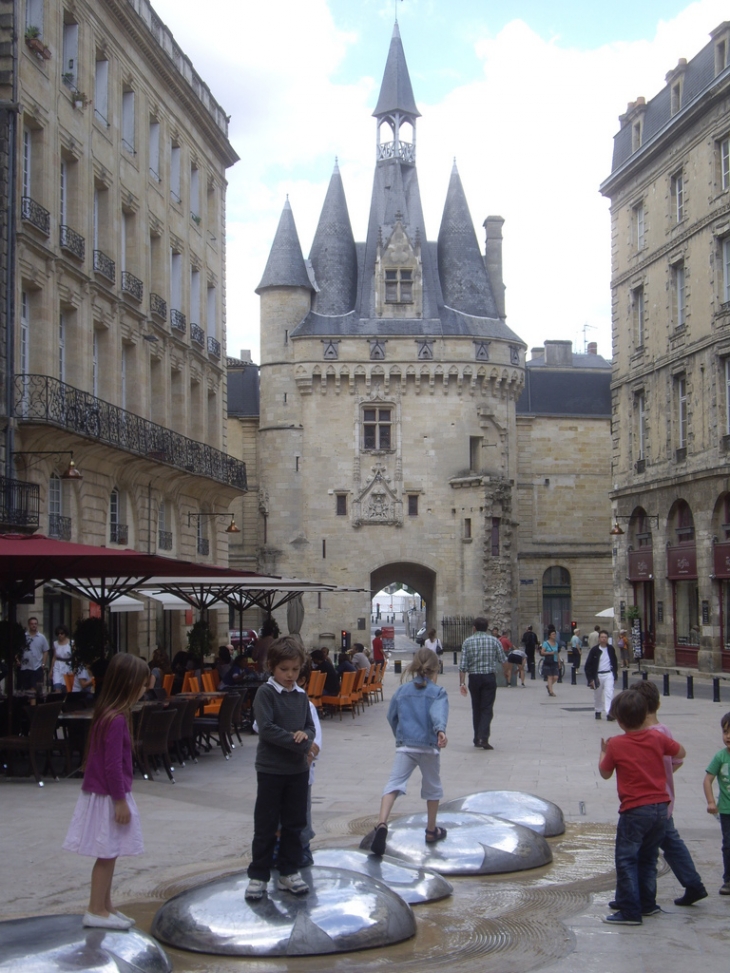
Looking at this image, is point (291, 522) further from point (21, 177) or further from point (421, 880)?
point (421, 880)

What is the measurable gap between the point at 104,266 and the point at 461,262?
28.7 metres

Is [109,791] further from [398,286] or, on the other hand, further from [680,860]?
[398,286]

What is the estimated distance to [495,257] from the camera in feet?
180

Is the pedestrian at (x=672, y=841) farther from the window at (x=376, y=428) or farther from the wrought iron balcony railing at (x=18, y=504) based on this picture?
the window at (x=376, y=428)

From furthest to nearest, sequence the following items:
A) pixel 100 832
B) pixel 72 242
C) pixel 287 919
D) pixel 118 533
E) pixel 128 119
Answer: pixel 128 119 → pixel 118 533 → pixel 72 242 → pixel 287 919 → pixel 100 832

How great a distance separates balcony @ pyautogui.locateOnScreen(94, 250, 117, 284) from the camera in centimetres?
2603

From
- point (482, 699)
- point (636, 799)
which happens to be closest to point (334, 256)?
point (482, 699)

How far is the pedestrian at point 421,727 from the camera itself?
8.73 meters

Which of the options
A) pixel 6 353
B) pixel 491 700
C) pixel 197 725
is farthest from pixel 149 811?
pixel 6 353

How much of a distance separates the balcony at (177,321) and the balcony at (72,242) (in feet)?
20.7

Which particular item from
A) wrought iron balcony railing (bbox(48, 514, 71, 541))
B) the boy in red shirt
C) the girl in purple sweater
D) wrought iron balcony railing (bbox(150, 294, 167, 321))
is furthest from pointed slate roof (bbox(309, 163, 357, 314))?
the girl in purple sweater

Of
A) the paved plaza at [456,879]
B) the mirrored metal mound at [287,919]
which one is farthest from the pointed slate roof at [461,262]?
the mirrored metal mound at [287,919]

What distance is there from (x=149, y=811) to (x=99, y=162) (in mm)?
18520

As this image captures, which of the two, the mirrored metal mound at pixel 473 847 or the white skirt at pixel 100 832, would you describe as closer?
the white skirt at pixel 100 832
